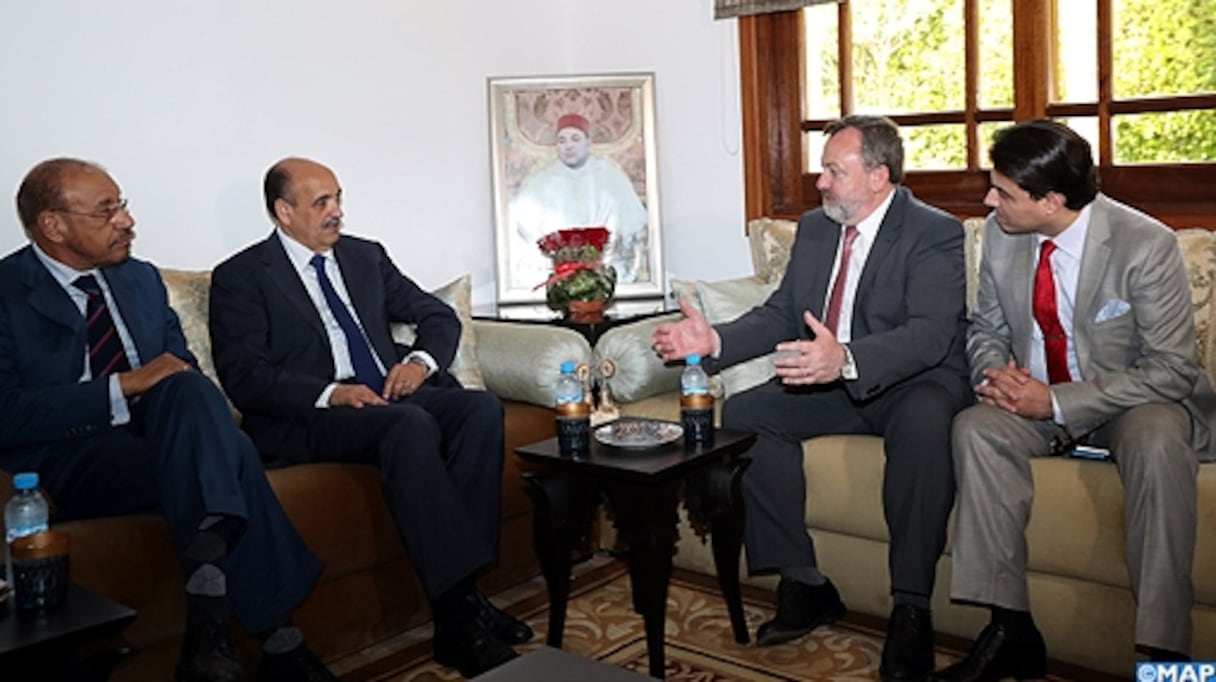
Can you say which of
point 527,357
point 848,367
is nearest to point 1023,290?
point 848,367

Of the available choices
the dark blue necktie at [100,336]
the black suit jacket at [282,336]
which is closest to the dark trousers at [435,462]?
the black suit jacket at [282,336]

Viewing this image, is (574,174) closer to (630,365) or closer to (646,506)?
(630,365)

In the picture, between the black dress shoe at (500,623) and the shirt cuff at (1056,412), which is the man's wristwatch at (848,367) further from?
the black dress shoe at (500,623)

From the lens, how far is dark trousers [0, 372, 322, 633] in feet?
8.45

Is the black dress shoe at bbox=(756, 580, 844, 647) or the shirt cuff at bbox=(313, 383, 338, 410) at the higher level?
the shirt cuff at bbox=(313, 383, 338, 410)

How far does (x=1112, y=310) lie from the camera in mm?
2697

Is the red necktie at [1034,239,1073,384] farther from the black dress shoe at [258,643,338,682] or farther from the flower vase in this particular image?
the black dress shoe at [258,643,338,682]

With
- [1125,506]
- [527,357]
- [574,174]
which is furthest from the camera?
[574,174]

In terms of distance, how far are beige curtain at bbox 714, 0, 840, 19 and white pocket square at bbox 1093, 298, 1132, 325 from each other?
1.59 m

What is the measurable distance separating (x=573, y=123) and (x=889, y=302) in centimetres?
165

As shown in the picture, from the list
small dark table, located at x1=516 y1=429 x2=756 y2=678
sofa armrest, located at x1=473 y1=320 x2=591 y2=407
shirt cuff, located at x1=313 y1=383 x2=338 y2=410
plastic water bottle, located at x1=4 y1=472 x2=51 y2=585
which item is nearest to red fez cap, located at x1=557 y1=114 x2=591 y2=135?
sofa armrest, located at x1=473 y1=320 x2=591 y2=407

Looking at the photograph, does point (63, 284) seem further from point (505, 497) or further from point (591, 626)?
point (591, 626)

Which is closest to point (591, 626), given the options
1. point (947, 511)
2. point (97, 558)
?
point (947, 511)

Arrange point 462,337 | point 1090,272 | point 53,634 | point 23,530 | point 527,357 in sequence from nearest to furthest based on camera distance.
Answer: point 53,634
point 23,530
point 1090,272
point 527,357
point 462,337
